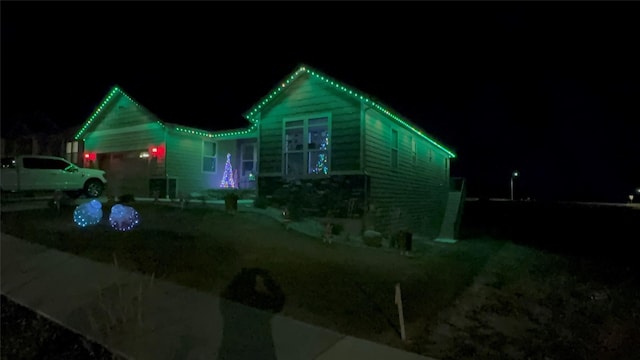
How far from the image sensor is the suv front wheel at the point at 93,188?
58.9ft

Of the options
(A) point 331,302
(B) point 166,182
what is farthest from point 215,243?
(B) point 166,182

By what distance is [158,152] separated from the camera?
19250 mm

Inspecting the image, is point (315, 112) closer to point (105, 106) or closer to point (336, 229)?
point (336, 229)

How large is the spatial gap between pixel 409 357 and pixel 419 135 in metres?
15.9

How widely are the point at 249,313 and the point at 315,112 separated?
9.18 m

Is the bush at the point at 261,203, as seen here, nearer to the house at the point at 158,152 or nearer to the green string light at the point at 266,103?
the green string light at the point at 266,103

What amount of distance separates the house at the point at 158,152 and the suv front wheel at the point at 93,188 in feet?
6.68

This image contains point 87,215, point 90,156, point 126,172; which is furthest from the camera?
point 90,156

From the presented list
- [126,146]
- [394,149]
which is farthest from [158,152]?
[394,149]

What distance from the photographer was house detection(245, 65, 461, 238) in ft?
43.8

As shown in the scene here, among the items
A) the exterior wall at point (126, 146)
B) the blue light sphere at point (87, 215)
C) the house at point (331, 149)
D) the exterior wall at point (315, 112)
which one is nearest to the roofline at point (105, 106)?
the exterior wall at point (126, 146)

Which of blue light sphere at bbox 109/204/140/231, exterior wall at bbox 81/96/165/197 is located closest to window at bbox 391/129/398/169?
blue light sphere at bbox 109/204/140/231

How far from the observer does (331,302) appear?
248 inches

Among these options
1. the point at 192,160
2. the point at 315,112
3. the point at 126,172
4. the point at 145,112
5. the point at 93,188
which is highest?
the point at 145,112
